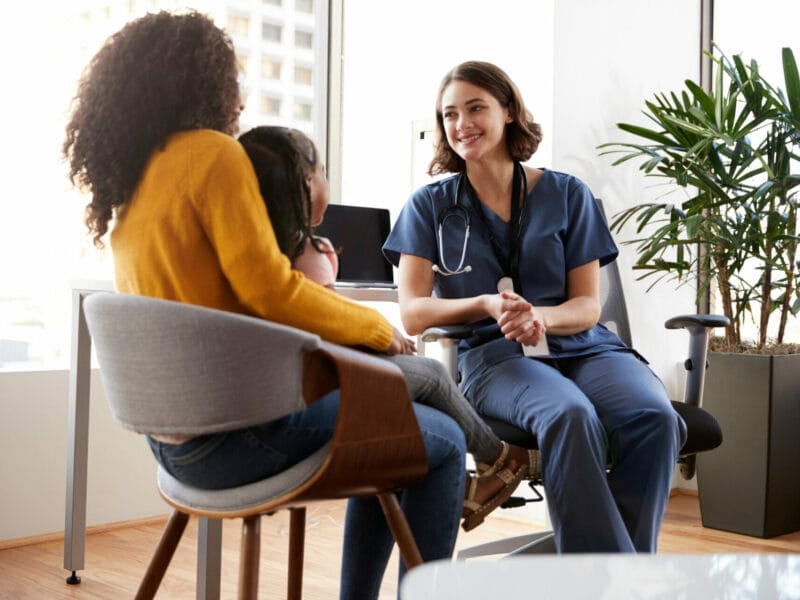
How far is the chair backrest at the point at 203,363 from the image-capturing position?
129 cm

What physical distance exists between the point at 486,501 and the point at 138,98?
38.1 inches

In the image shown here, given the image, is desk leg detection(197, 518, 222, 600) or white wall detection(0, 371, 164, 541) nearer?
desk leg detection(197, 518, 222, 600)

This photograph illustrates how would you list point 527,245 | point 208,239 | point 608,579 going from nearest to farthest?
1. point 608,579
2. point 208,239
3. point 527,245

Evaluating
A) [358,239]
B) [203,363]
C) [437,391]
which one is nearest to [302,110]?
[358,239]

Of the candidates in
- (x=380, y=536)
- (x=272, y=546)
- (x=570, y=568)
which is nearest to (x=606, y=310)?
(x=380, y=536)

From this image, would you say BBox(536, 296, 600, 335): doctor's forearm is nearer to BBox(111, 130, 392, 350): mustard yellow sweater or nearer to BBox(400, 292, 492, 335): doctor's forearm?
BBox(400, 292, 492, 335): doctor's forearm

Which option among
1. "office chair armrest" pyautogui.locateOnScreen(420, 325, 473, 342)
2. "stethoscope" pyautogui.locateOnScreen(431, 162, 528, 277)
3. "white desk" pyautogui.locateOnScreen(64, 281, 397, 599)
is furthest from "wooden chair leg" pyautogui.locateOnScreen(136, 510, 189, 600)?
"white desk" pyautogui.locateOnScreen(64, 281, 397, 599)

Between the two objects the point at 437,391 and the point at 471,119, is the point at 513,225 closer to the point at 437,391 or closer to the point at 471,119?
the point at 471,119

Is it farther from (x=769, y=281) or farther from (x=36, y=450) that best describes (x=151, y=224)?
(x=769, y=281)

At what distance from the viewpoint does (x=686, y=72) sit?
12.9 feet

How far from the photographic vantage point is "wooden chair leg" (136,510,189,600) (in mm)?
1528

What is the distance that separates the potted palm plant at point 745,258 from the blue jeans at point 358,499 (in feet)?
5.73

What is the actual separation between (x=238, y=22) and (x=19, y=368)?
1505 mm

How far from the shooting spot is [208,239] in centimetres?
140
